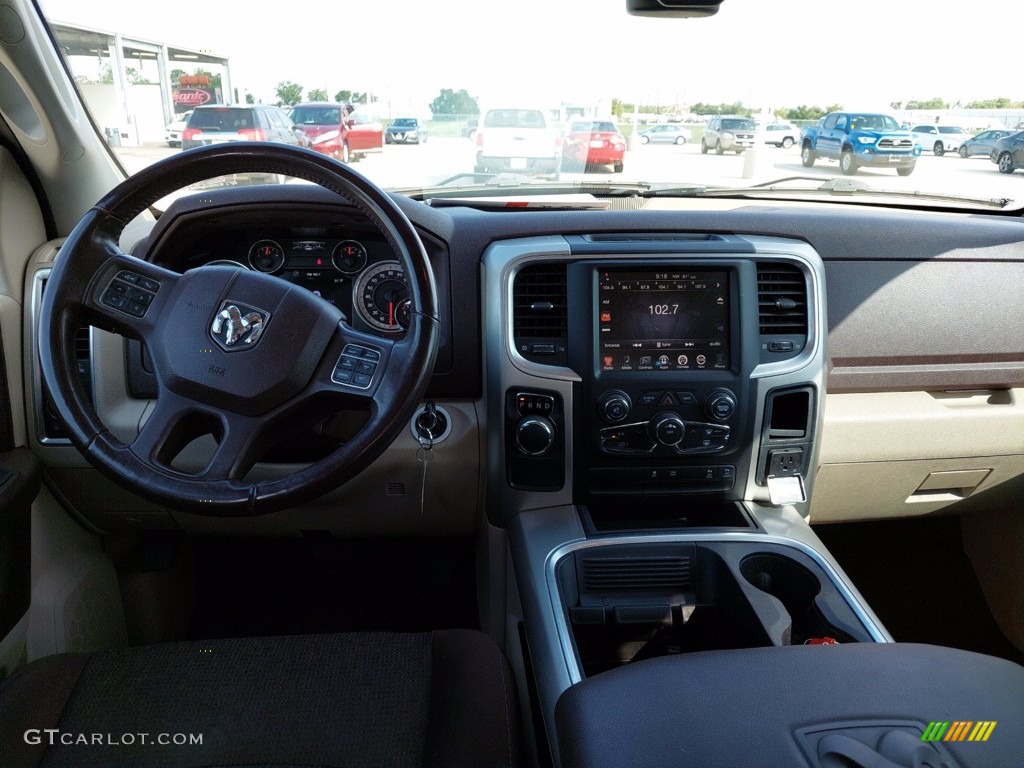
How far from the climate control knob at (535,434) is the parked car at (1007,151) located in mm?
1931

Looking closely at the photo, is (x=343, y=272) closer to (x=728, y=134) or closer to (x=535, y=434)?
(x=535, y=434)

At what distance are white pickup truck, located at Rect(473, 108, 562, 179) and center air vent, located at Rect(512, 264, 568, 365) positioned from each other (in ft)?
2.05

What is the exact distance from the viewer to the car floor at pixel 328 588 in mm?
2730

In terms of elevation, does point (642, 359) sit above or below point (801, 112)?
below

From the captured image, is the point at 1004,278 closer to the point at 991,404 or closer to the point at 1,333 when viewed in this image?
the point at 991,404

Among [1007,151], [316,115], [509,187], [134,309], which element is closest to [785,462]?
[509,187]

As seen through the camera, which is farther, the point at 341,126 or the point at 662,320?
the point at 341,126

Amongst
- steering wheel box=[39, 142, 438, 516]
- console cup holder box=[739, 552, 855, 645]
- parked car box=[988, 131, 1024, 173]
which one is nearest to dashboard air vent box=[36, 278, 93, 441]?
steering wheel box=[39, 142, 438, 516]

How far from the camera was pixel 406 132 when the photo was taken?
12.4 ft

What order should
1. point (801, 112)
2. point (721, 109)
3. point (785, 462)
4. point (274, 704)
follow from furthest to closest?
point (721, 109) → point (801, 112) → point (785, 462) → point (274, 704)

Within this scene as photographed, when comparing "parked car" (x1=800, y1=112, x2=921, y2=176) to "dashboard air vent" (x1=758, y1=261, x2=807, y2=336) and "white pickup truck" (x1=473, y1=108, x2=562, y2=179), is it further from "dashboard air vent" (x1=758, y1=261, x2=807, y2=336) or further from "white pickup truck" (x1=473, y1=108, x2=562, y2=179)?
"white pickup truck" (x1=473, y1=108, x2=562, y2=179)

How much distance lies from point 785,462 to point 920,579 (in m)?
1.22

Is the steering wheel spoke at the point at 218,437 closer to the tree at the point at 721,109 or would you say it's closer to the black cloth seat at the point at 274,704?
the black cloth seat at the point at 274,704

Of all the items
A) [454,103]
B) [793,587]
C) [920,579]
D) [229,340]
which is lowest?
[920,579]
